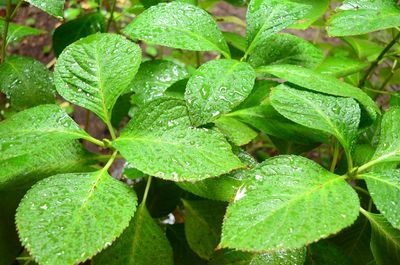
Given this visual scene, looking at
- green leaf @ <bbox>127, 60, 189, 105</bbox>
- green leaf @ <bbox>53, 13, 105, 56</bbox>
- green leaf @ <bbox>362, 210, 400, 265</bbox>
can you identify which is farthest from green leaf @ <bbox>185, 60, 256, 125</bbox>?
green leaf @ <bbox>53, 13, 105, 56</bbox>

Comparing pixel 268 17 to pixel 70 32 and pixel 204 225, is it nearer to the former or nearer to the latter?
pixel 204 225

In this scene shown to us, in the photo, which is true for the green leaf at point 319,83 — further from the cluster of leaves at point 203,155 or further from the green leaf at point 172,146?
the green leaf at point 172,146

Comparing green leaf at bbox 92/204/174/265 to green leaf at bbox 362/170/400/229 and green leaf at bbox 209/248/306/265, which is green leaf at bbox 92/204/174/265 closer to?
green leaf at bbox 209/248/306/265

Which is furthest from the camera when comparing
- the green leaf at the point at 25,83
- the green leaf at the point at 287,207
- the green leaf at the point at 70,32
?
the green leaf at the point at 70,32

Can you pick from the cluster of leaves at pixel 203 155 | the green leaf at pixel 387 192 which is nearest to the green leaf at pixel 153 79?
the cluster of leaves at pixel 203 155

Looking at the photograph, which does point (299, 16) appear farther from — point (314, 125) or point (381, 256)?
point (381, 256)
